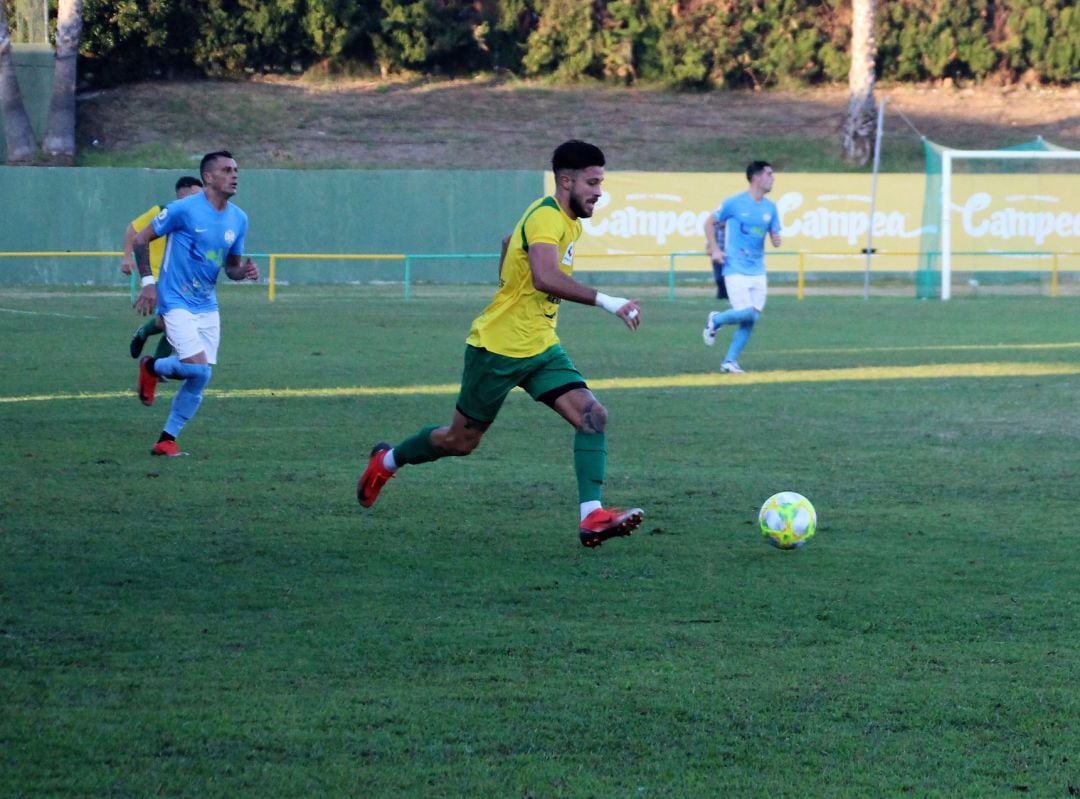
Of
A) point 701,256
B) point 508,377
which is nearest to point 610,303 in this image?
point 508,377

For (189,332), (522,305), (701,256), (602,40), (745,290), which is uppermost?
(602,40)

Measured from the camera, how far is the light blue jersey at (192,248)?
10.1 meters

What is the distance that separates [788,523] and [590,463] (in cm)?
92

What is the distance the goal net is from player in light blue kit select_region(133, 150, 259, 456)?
2294 cm

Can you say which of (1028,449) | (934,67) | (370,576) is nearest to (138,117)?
(934,67)

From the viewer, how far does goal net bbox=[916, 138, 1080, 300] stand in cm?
3194

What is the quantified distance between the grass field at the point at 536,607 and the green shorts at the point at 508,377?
629mm

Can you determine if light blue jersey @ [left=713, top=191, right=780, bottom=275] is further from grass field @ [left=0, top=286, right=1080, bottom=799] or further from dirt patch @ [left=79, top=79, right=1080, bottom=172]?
dirt patch @ [left=79, top=79, right=1080, bottom=172]

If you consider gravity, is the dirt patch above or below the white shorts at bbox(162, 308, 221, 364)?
above

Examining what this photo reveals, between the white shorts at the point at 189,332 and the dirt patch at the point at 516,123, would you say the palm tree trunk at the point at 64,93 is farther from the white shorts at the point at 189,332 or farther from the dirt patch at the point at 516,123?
the white shorts at the point at 189,332

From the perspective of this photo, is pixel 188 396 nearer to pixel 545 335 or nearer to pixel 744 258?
pixel 545 335

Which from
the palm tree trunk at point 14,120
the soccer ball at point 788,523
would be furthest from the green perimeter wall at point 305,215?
the soccer ball at point 788,523

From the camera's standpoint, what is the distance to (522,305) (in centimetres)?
741

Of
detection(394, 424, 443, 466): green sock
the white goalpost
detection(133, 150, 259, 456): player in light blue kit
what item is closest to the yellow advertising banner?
the white goalpost
